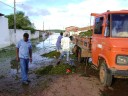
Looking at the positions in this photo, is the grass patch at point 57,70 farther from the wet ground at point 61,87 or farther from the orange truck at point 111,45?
the orange truck at point 111,45

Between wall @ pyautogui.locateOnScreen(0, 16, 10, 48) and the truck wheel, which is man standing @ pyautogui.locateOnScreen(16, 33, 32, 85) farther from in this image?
wall @ pyautogui.locateOnScreen(0, 16, 10, 48)

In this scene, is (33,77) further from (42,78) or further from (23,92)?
(23,92)

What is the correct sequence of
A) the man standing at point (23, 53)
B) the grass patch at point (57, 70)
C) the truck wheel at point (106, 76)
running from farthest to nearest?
the grass patch at point (57, 70)
the man standing at point (23, 53)
the truck wheel at point (106, 76)

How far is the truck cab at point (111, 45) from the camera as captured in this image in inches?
324

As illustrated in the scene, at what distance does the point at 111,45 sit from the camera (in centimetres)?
831

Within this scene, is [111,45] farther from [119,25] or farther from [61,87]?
[61,87]

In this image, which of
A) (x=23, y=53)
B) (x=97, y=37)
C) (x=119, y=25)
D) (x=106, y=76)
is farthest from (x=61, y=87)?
(x=119, y=25)

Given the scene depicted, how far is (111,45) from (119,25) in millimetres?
1027

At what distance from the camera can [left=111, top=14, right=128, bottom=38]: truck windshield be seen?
8914 mm

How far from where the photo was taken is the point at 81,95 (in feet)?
26.6

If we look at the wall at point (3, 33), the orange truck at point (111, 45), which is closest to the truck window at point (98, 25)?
the orange truck at point (111, 45)

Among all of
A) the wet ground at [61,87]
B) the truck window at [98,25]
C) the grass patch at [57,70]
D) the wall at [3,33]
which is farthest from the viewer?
the wall at [3,33]

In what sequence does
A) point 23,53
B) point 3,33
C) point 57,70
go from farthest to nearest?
point 3,33, point 57,70, point 23,53

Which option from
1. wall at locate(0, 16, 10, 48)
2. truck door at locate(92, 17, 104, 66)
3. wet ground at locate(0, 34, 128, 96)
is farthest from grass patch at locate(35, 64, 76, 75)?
wall at locate(0, 16, 10, 48)
